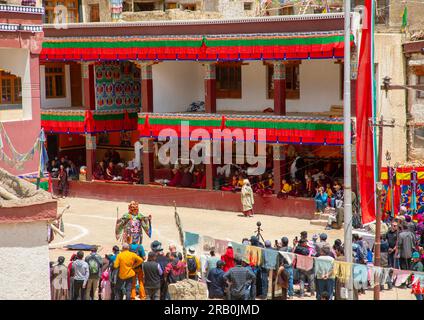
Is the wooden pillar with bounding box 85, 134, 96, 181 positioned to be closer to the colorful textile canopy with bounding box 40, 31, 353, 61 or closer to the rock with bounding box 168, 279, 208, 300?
the colorful textile canopy with bounding box 40, 31, 353, 61

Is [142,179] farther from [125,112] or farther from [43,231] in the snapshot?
[43,231]

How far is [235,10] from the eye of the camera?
41.8m

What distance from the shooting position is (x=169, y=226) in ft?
98.7

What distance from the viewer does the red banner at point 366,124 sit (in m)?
23.0

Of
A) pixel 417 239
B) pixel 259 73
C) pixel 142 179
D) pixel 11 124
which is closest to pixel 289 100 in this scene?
pixel 259 73

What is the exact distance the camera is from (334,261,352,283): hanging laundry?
1745 centimetres

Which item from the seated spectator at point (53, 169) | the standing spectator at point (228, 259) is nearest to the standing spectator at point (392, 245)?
the standing spectator at point (228, 259)

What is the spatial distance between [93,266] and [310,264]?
457 centimetres

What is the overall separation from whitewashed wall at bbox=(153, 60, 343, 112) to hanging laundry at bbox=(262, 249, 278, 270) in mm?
15944

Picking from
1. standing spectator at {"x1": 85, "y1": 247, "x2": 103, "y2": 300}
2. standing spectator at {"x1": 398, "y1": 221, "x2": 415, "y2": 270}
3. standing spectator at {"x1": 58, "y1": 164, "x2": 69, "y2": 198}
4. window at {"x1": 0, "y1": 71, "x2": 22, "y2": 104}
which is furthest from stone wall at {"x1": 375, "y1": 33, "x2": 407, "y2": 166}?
standing spectator at {"x1": 85, "y1": 247, "x2": 103, "y2": 300}

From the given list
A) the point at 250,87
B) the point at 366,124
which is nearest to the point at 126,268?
the point at 366,124

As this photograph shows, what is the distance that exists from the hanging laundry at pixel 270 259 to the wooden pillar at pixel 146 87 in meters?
17.6

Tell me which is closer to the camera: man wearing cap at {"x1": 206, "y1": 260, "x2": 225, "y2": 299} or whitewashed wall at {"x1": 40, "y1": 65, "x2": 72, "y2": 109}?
man wearing cap at {"x1": 206, "y1": 260, "x2": 225, "y2": 299}

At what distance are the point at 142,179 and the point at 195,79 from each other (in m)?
5.21
